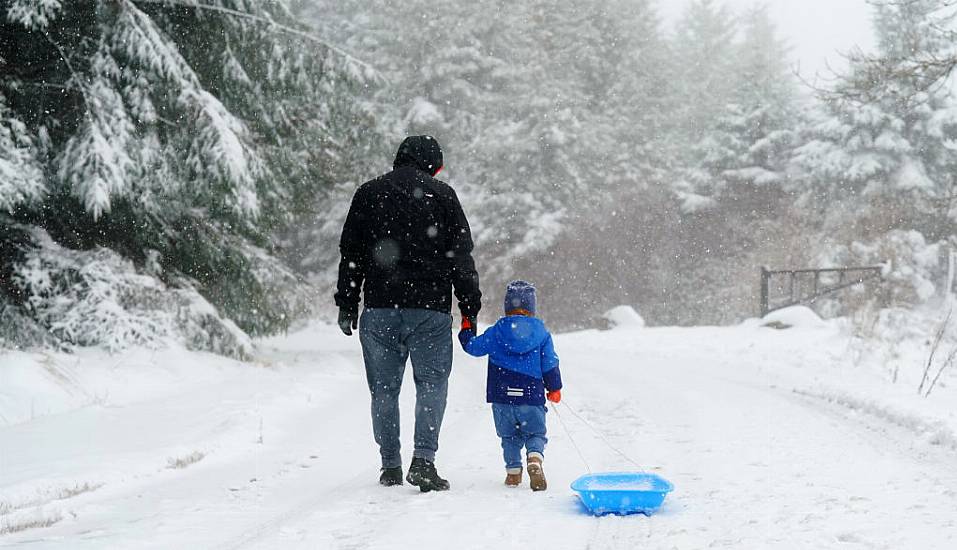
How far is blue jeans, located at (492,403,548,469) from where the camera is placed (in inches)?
206

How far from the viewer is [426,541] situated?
3842mm

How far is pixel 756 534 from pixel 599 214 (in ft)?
95.2

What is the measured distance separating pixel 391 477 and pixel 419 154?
6.58 ft

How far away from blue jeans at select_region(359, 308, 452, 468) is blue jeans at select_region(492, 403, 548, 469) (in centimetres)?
43

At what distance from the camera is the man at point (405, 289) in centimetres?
500

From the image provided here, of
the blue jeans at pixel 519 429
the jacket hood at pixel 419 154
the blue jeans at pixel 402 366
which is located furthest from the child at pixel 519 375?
the jacket hood at pixel 419 154

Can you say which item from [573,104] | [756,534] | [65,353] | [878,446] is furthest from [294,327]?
[756,534]

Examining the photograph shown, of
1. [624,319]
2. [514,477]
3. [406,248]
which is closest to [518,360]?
[514,477]

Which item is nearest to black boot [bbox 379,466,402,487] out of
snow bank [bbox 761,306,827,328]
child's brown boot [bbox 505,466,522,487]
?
child's brown boot [bbox 505,466,522,487]

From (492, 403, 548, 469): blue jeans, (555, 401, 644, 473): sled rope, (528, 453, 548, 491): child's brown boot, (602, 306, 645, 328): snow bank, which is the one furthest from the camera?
(602, 306, 645, 328): snow bank

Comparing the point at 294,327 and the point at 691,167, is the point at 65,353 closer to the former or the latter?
the point at 294,327

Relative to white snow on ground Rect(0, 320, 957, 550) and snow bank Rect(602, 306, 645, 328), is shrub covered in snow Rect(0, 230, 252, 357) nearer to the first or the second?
white snow on ground Rect(0, 320, 957, 550)

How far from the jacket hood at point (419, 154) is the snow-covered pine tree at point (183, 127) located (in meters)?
5.35

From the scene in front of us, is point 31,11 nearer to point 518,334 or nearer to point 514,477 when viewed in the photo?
point 518,334
